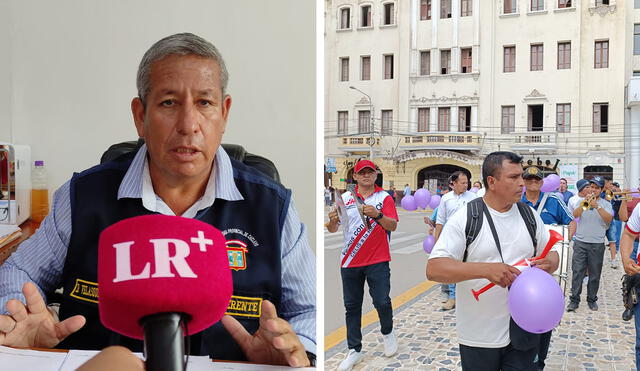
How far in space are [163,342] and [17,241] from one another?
93 centimetres

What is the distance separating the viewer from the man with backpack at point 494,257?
5.12 feet

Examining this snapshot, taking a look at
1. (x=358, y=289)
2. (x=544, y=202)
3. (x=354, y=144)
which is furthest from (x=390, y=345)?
(x=354, y=144)

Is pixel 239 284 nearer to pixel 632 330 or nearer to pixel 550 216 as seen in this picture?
pixel 550 216

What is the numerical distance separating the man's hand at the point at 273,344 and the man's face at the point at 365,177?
1476 mm

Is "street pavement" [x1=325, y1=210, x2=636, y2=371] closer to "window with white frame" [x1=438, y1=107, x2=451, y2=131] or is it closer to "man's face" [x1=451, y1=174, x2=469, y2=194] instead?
"man's face" [x1=451, y1=174, x2=469, y2=194]

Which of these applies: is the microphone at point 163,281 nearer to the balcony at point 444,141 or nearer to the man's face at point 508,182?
the man's face at point 508,182

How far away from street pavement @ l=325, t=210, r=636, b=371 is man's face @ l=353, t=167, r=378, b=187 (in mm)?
780

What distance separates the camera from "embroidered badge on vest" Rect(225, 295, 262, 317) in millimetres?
1113

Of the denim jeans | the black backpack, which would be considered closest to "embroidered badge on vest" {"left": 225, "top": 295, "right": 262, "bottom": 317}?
the black backpack

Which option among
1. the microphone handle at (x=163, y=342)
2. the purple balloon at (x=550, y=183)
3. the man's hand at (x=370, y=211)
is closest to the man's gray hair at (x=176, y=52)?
the microphone handle at (x=163, y=342)

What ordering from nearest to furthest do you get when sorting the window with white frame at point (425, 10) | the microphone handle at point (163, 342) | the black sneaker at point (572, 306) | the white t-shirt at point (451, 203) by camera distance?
the microphone handle at point (163, 342) → the white t-shirt at point (451, 203) → the black sneaker at point (572, 306) → the window with white frame at point (425, 10)

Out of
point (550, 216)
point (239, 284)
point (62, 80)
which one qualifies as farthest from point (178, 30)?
point (550, 216)

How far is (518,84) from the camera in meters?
5.25

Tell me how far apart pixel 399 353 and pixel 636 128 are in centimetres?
342
